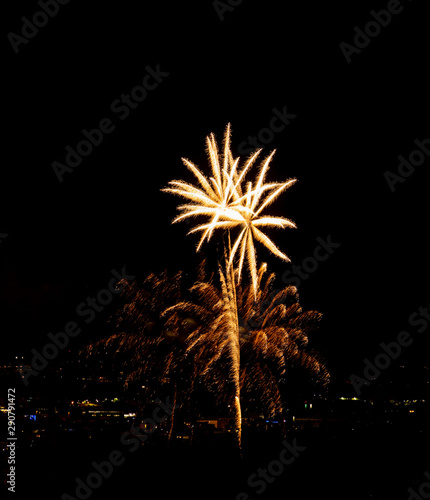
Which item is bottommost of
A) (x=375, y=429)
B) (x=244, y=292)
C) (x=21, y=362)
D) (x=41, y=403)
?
(x=375, y=429)

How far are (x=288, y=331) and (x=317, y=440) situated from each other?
6934 mm

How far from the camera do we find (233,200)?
17094 millimetres

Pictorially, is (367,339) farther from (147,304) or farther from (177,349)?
(147,304)

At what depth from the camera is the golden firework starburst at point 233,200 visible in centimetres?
1662

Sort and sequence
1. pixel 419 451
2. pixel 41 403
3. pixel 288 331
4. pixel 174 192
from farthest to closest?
1. pixel 41 403
2. pixel 419 451
3. pixel 288 331
4. pixel 174 192

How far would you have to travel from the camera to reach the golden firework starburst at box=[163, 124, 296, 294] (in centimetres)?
1662

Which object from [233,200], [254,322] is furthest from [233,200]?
[254,322]

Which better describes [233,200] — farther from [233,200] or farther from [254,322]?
[254,322]

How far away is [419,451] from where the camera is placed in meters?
22.0

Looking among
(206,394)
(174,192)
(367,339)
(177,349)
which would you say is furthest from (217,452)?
(367,339)

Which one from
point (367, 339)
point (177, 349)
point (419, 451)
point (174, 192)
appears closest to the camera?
point (174, 192)

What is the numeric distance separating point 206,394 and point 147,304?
1163 centimetres

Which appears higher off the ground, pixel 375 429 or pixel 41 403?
pixel 41 403

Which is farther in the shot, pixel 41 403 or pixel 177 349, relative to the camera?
pixel 41 403
